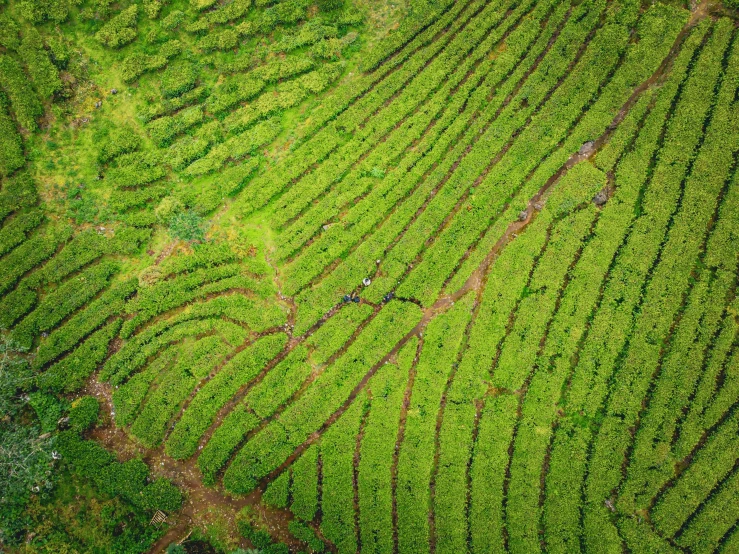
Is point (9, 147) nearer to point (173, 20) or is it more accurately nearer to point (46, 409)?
point (173, 20)

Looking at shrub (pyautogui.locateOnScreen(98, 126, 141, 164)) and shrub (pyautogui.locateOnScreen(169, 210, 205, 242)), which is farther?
shrub (pyautogui.locateOnScreen(98, 126, 141, 164))

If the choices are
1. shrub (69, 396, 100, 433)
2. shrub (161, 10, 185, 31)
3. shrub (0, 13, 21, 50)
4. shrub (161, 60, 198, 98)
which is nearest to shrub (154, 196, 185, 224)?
→ shrub (161, 60, 198, 98)

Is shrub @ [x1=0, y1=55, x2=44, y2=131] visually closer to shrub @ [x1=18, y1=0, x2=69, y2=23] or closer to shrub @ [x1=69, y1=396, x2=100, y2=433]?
shrub @ [x1=18, y1=0, x2=69, y2=23]

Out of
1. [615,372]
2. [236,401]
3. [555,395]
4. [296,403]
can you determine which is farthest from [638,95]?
[236,401]

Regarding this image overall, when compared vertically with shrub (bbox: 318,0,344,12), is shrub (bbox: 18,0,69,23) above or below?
above

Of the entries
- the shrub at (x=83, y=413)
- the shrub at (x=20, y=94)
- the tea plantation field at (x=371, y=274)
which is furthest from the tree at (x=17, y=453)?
the shrub at (x=20, y=94)

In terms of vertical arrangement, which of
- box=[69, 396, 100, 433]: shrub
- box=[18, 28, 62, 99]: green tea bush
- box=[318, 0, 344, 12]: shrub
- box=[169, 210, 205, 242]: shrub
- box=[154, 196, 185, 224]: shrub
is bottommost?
box=[69, 396, 100, 433]: shrub
